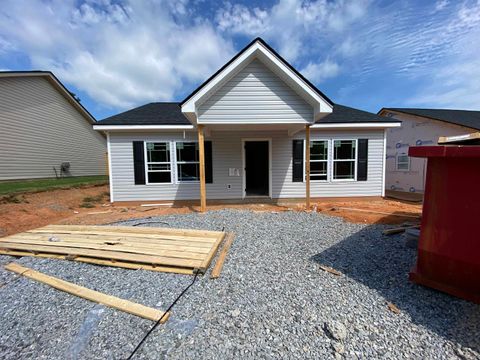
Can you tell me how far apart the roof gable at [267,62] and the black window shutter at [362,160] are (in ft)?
11.1

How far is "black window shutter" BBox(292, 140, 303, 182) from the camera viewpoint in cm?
852

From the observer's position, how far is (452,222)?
7.46ft

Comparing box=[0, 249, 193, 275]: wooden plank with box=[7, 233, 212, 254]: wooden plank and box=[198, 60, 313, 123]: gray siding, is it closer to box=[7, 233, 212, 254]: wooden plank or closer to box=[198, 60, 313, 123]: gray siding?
box=[7, 233, 212, 254]: wooden plank

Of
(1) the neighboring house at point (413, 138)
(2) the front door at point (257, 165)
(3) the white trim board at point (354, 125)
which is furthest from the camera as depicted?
(2) the front door at point (257, 165)

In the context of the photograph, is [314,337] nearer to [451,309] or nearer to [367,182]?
[451,309]

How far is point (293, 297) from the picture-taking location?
2443mm

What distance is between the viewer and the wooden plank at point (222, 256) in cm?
294

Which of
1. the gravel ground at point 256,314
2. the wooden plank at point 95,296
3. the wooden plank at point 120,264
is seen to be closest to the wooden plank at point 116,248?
the wooden plank at point 120,264

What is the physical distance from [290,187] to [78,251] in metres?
7.05

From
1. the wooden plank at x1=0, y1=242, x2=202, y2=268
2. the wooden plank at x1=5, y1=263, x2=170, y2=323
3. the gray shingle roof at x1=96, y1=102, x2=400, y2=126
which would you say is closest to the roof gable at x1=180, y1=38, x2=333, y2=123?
the gray shingle roof at x1=96, y1=102, x2=400, y2=126

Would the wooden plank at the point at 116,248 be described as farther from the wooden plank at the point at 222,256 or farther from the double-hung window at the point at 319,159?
the double-hung window at the point at 319,159

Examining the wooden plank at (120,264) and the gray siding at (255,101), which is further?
the gray siding at (255,101)

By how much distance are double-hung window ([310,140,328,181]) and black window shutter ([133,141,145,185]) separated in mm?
6632

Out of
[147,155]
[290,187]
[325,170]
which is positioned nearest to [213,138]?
[147,155]
